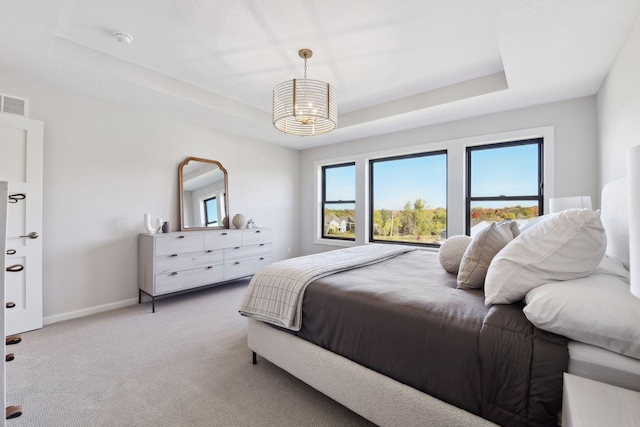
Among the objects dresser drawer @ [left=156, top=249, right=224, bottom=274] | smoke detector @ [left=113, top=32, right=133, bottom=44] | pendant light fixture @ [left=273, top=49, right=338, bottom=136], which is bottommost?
dresser drawer @ [left=156, top=249, right=224, bottom=274]

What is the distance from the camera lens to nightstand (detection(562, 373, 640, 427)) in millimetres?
758

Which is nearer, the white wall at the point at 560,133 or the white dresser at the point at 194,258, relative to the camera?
the white wall at the point at 560,133

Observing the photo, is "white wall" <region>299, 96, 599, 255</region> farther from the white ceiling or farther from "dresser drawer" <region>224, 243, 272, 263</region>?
"dresser drawer" <region>224, 243, 272, 263</region>

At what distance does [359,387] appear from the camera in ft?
4.78

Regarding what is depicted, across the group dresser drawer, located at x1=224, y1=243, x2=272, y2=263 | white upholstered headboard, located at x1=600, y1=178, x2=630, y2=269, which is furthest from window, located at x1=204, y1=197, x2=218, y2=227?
white upholstered headboard, located at x1=600, y1=178, x2=630, y2=269

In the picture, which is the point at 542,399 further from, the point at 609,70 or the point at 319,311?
the point at 609,70

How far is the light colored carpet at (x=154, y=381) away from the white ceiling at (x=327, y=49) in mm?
2456

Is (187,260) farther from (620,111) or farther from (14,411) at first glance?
(620,111)

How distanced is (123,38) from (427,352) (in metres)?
3.18

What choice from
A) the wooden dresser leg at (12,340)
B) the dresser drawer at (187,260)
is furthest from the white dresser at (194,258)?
the wooden dresser leg at (12,340)

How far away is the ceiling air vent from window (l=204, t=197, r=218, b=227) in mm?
2063

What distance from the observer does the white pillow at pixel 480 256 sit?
1578 mm

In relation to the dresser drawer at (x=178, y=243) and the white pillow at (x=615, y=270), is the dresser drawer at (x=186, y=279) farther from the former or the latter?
the white pillow at (x=615, y=270)

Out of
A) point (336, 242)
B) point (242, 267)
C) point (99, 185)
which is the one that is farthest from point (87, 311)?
point (336, 242)
